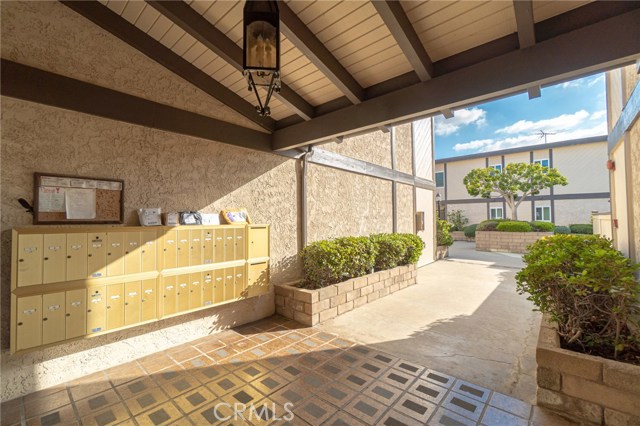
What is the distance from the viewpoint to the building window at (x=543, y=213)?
64.4 feet

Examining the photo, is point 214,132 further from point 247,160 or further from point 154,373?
point 154,373

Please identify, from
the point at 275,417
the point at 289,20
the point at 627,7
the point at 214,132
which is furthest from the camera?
the point at 214,132

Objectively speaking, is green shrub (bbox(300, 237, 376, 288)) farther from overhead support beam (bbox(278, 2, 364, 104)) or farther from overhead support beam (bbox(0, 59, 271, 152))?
overhead support beam (bbox(278, 2, 364, 104))

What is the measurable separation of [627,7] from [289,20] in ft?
9.59

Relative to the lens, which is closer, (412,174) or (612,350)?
(612,350)

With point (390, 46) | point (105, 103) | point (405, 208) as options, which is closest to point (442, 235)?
point (405, 208)

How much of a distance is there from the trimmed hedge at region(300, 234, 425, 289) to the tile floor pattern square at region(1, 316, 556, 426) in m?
1.65

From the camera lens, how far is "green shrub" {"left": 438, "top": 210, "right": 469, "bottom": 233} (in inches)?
874

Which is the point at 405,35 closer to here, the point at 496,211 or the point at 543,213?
the point at 496,211

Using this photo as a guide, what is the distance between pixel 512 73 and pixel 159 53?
4.22 meters

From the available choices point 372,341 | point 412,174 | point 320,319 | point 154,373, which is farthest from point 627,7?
point 412,174

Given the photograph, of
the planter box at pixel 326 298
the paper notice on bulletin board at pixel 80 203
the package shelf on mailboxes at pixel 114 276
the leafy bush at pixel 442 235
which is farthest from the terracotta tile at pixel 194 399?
the leafy bush at pixel 442 235

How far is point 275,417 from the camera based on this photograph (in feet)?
8.16

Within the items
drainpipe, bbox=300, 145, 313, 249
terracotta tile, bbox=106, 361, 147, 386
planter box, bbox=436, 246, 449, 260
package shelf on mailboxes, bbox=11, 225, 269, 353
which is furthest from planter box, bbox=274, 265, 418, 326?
planter box, bbox=436, 246, 449, 260
